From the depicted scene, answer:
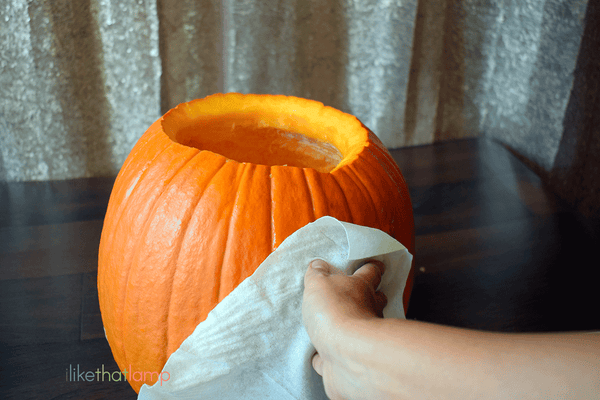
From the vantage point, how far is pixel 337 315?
33 centimetres

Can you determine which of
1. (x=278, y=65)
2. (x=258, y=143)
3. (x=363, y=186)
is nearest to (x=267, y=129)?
(x=258, y=143)

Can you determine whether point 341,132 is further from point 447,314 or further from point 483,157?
point 483,157

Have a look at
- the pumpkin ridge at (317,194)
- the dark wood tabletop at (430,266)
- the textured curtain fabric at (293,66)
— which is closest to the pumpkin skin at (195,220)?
the pumpkin ridge at (317,194)

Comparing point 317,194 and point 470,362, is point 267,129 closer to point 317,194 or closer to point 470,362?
point 317,194

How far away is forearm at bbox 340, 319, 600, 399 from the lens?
230mm

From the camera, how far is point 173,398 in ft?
1.41

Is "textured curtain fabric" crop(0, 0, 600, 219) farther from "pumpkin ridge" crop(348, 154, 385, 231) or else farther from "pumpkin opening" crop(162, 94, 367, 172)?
"pumpkin ridge" crop(348, 154, 385, 231)

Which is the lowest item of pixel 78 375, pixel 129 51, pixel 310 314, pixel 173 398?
pixel 78 375

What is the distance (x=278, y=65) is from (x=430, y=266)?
603mm

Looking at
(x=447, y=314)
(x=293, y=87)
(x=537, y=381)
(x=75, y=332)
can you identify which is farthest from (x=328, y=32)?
(x=537, y=381)

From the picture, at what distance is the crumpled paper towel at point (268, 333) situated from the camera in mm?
421

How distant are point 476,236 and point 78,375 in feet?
2.50

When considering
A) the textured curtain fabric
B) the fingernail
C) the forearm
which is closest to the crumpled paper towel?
the fingernail

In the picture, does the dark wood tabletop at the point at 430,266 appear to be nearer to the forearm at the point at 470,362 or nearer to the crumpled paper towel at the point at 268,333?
the crumpled paper towel at the point at 268,333
